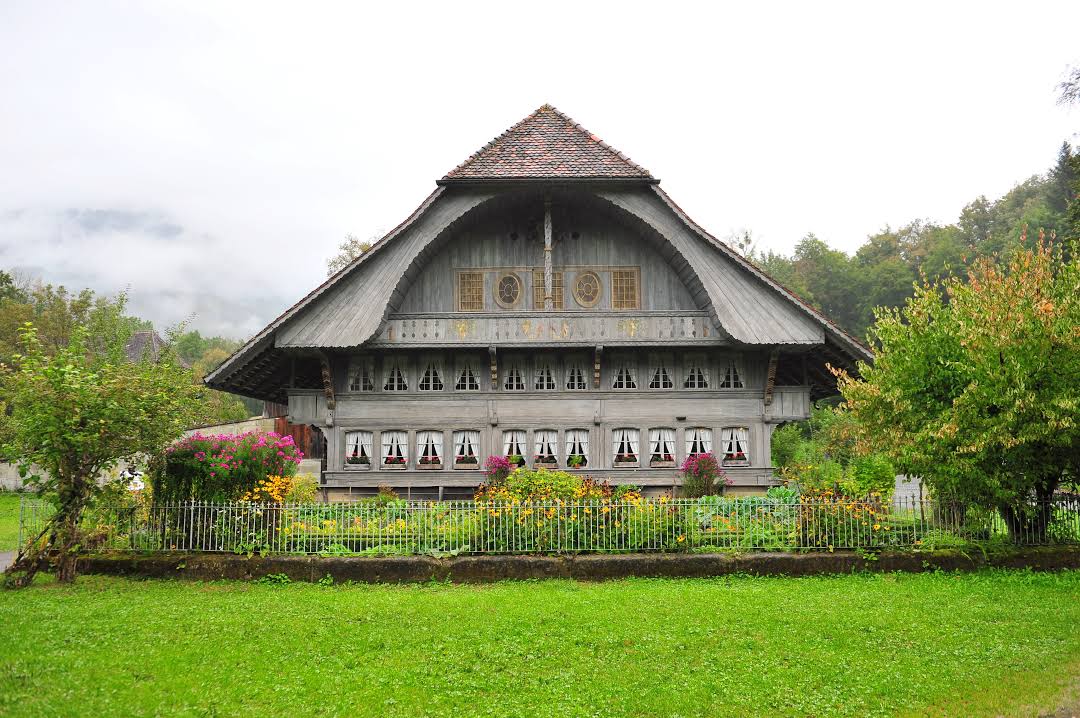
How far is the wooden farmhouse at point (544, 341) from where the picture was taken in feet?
64.1

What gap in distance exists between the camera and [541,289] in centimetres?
2142

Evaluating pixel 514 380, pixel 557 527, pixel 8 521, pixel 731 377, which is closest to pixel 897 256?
pixel 731 377

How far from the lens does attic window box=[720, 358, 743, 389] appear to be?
68.9ft

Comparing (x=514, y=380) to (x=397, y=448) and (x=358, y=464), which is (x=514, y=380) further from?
(x=358, y=464)

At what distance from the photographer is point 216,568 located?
11914 mm

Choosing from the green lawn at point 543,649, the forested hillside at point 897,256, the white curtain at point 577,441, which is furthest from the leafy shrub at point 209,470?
the forested hillside at point 897,256

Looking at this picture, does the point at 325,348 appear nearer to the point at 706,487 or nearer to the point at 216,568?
the point at 216,568

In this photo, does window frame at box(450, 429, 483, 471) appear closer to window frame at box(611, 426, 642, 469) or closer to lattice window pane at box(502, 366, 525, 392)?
lattice window pane at box(502, 366, 525, 392)

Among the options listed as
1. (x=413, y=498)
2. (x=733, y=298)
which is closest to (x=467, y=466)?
(x=413, y=498)

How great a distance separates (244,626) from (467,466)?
11709mm

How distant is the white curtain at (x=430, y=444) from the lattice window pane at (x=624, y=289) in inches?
243

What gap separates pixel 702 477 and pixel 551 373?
5.04 meters

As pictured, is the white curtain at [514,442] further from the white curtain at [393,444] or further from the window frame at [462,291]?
the window frame at [462,291]

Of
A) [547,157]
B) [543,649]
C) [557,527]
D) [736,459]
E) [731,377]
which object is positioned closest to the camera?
[543,649]
